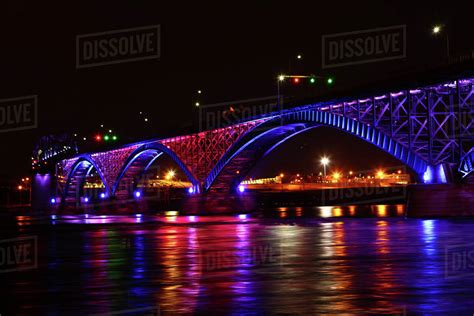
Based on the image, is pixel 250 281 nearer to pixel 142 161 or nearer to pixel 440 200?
pixel 440 200

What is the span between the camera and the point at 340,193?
6757 inches

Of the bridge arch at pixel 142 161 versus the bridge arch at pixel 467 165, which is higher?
the bridge arch at pixel 142 161

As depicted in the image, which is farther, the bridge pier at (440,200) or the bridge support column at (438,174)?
the bridge support column at (438,174)

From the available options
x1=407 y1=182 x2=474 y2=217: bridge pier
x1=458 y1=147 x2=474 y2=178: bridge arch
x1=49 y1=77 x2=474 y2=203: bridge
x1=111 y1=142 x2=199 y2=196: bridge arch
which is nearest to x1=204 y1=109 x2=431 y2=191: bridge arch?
x1=49 y1=77 x2=474 y2=203: bridge

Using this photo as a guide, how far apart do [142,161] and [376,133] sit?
93.9 metres

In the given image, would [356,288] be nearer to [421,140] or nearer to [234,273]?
[234,273]

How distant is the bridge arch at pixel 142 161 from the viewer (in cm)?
11606

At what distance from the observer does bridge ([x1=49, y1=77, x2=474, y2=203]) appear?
184ft

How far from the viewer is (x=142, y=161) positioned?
152125 millimetres

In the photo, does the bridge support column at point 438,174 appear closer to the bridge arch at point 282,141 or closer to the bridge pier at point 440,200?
the bridge arch at point 282,141

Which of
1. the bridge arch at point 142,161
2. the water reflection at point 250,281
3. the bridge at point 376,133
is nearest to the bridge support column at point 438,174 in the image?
the bridge at point 376,133

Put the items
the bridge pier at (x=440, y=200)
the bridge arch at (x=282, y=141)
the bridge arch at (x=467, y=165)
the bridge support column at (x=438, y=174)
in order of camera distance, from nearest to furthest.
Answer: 1. the bridge pier at (x=440, y=200)
2. the bridge arch at (x=467, y=165)
3. the bridge support column at (x=438, y=174)
4. the bridge arch at (x=282, y=141)

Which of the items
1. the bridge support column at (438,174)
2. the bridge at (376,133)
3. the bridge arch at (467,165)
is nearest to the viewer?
the bridge arch at (467,165)

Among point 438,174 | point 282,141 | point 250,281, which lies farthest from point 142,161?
point 250,281
